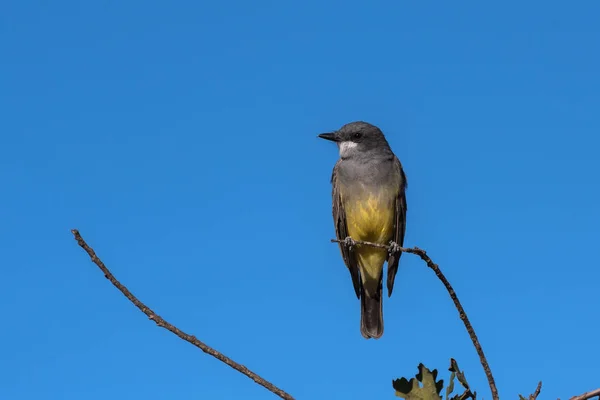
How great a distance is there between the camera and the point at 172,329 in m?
3.53

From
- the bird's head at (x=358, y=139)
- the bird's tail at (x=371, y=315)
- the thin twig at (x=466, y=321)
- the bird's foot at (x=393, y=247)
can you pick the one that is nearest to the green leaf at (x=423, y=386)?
the thin twig at (x=466, y=321)

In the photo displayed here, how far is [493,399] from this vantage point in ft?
10.8

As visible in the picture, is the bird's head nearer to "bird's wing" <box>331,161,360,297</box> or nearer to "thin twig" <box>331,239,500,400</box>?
"bird's wing" <box>331,161,360,297</box>

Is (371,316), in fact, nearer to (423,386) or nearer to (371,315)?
(371,315)

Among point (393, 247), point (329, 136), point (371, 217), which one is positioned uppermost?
point (329, 136)

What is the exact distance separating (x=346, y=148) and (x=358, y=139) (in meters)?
0.22

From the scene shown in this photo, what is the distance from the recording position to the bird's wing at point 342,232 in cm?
1034

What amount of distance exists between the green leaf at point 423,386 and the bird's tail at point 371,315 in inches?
240

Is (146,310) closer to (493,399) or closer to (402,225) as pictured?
(493,399)

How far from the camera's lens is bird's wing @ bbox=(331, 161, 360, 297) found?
10.3m

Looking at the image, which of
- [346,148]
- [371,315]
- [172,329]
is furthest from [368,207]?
[172,329]

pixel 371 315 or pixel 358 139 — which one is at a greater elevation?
pixel 358 139

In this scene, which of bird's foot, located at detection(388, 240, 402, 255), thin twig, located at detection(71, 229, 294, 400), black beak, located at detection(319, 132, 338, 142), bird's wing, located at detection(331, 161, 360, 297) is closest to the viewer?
thin twig, located at detection(71, 229, 294, 400)

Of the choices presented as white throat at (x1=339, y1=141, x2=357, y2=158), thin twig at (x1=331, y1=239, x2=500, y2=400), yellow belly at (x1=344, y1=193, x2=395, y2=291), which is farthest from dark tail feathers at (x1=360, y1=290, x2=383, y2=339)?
thin twig at (x1=331, y1=239, x2=500, y2=400)
